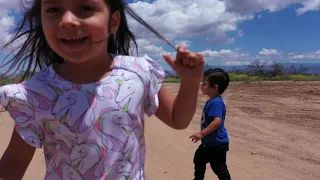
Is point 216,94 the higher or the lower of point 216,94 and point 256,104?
the higher

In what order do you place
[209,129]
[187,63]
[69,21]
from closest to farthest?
[69,21]
[187,63]
[209,129]

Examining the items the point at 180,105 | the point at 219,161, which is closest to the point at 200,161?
the point at 219,161

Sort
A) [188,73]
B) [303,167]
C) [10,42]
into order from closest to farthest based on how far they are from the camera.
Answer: [188,73] → [10,42] → [303,167]

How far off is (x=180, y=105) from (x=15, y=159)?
25.5 inches

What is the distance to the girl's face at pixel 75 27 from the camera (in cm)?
125

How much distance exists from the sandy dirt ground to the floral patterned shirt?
11.2 ft

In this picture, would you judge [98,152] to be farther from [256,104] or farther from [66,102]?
[256,104]

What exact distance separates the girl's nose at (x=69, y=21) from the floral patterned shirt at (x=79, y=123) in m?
0.22

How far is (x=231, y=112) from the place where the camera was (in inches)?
403

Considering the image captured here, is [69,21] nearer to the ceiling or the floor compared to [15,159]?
nearer to the ceiling

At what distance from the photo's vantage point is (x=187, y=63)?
138 cm

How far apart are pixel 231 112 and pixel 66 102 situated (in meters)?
9.22

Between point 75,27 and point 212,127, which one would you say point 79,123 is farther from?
point 212,127

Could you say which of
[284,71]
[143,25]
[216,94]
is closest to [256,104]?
[216,94]
